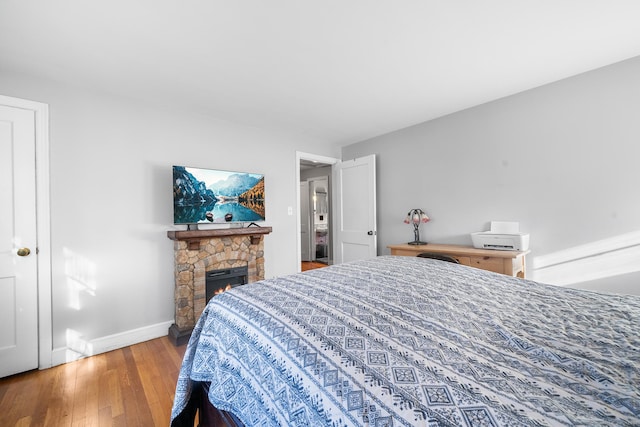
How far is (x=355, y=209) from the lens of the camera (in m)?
4.14

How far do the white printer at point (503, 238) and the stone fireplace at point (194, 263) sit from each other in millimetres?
2514

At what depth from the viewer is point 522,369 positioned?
2.21ft

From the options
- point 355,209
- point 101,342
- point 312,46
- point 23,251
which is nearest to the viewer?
point 312,46

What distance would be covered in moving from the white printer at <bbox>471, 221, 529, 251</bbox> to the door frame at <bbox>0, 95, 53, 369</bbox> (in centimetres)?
399

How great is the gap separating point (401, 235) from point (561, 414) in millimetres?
3329

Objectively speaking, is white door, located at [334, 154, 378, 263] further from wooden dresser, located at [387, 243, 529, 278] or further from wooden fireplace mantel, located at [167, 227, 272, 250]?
wooden fireplace mantel, located at [167, 227, 272, 250]

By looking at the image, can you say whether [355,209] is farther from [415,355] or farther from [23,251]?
[23,251]

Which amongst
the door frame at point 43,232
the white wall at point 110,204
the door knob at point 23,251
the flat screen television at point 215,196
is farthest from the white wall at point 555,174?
the door knob at point 23,251

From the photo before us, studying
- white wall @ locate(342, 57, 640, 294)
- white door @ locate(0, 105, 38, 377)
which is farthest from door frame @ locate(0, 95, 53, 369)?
white wall @ locate(342, 57, 640, 294)

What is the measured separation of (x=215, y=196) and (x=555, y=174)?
3.47 meters

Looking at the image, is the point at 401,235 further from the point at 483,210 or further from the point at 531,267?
the point at 531,267

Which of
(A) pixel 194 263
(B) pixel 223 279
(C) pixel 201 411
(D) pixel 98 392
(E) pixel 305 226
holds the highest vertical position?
(E) pixel 305 226

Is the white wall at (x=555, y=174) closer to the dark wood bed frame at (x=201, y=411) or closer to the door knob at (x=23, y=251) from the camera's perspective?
the dark wood bed frame at (x=201, y=411)

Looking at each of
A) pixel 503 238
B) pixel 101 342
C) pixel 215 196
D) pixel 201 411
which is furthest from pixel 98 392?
pixel 503 238
